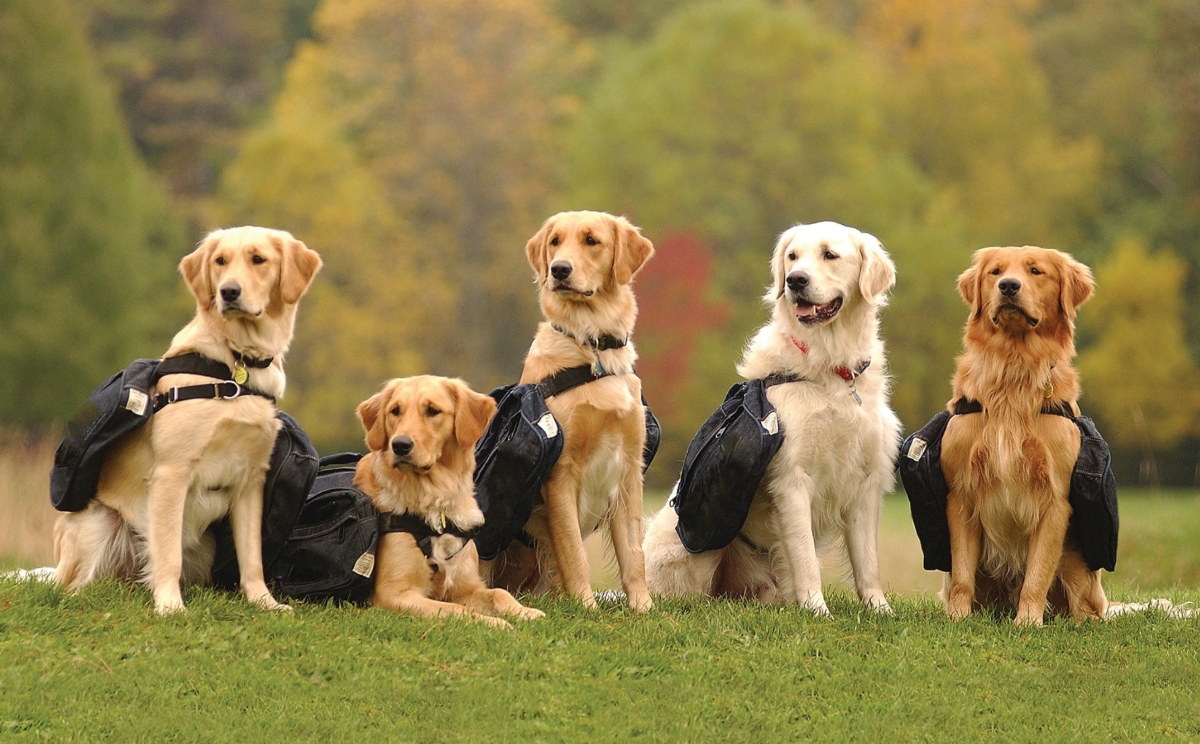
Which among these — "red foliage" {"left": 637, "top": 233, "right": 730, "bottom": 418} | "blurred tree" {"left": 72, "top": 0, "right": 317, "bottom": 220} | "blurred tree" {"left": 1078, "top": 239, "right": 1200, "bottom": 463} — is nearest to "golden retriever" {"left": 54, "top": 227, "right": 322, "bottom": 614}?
"red foliage" {"left": 637, "top": 233, "right": 730, "bottom": 418}

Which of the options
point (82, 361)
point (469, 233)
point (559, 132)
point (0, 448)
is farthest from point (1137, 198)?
point (0, 448)

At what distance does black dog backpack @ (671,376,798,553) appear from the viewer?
6863 mm

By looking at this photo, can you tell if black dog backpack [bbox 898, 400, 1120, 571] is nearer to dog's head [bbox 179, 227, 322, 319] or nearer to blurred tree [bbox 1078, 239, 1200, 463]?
dog's head [bbox 179, 227, 322, 319]

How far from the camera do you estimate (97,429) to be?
20.4 feet

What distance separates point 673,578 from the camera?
759cm

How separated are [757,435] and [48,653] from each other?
11.2ft

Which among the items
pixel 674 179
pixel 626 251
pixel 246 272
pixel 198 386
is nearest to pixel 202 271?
pixel 246 272

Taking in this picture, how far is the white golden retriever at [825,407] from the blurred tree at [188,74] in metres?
32.1

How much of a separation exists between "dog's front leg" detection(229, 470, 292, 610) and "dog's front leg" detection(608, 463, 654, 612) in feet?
5.52

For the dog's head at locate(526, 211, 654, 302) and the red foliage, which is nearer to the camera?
the dog's head at locate(526, 211, 654, 302)

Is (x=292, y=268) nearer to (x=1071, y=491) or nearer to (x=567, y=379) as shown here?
(x=567, y=379)

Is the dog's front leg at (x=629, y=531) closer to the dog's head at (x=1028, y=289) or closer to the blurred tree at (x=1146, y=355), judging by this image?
the dog's head at (x=1028, y=289)

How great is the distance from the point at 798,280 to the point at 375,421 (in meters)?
2.23

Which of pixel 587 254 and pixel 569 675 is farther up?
pixel 587 254
